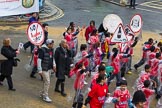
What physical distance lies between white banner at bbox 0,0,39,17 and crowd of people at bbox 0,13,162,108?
5493 millimetres

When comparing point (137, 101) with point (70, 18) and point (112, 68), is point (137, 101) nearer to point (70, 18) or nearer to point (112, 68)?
point (112, 68)

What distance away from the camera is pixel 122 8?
28.2m


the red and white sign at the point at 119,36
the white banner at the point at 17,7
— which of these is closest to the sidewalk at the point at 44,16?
the white banner at the point at 17,7

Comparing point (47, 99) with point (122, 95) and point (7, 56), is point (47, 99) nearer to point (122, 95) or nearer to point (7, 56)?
point (7, 56)

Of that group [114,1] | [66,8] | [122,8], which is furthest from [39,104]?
[114,1]

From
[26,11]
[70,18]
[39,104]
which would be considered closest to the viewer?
[39,104]

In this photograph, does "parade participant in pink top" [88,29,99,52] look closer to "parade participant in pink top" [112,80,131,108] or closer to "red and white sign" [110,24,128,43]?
"red and white sign" [110,24,128,43]

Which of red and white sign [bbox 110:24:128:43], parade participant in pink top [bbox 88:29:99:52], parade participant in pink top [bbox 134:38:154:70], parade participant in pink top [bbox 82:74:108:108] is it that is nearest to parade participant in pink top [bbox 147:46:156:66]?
parade participant in pink top [bbox 134:38:154:70]

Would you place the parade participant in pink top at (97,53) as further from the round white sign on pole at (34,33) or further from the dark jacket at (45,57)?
the dark jacket at (45,57)

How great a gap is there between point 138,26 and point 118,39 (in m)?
2.18

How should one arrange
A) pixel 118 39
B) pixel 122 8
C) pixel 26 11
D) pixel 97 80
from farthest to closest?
pixel 122 8 → pixel 26 11 → pixel 118 39 → pixel 97 80

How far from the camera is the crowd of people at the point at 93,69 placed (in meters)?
9.48

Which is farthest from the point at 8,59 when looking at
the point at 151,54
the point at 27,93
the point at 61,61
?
the point at 151,54

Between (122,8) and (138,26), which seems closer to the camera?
(138,26)
